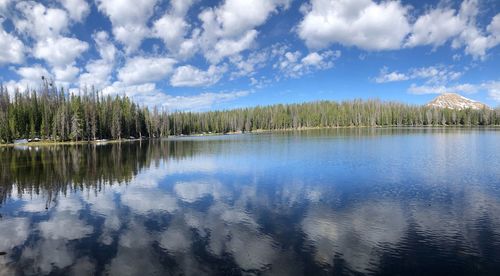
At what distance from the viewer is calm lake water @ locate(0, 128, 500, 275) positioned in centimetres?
1361

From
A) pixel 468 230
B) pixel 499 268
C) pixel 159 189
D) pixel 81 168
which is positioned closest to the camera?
Result: pixel 499 268

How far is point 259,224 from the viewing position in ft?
60.8

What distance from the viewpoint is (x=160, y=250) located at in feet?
49.9

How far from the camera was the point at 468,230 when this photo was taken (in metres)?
16.8

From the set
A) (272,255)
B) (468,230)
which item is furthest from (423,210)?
(272,255)

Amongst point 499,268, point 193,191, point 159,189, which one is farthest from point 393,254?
point 159,189

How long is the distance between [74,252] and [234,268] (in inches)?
309

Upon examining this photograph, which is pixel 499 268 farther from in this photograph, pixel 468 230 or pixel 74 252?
pixel 74 252

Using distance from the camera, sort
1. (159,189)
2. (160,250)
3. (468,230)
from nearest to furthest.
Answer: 1. (160,250)
2. (468,230)
3. (159,189)

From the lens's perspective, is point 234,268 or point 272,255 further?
point 272,255

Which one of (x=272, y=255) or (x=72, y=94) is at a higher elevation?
(x=72, y=94)

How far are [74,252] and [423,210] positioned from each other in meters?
19.8

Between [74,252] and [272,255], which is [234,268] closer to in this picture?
[272,255]

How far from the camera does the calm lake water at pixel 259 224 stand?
13609 mm
